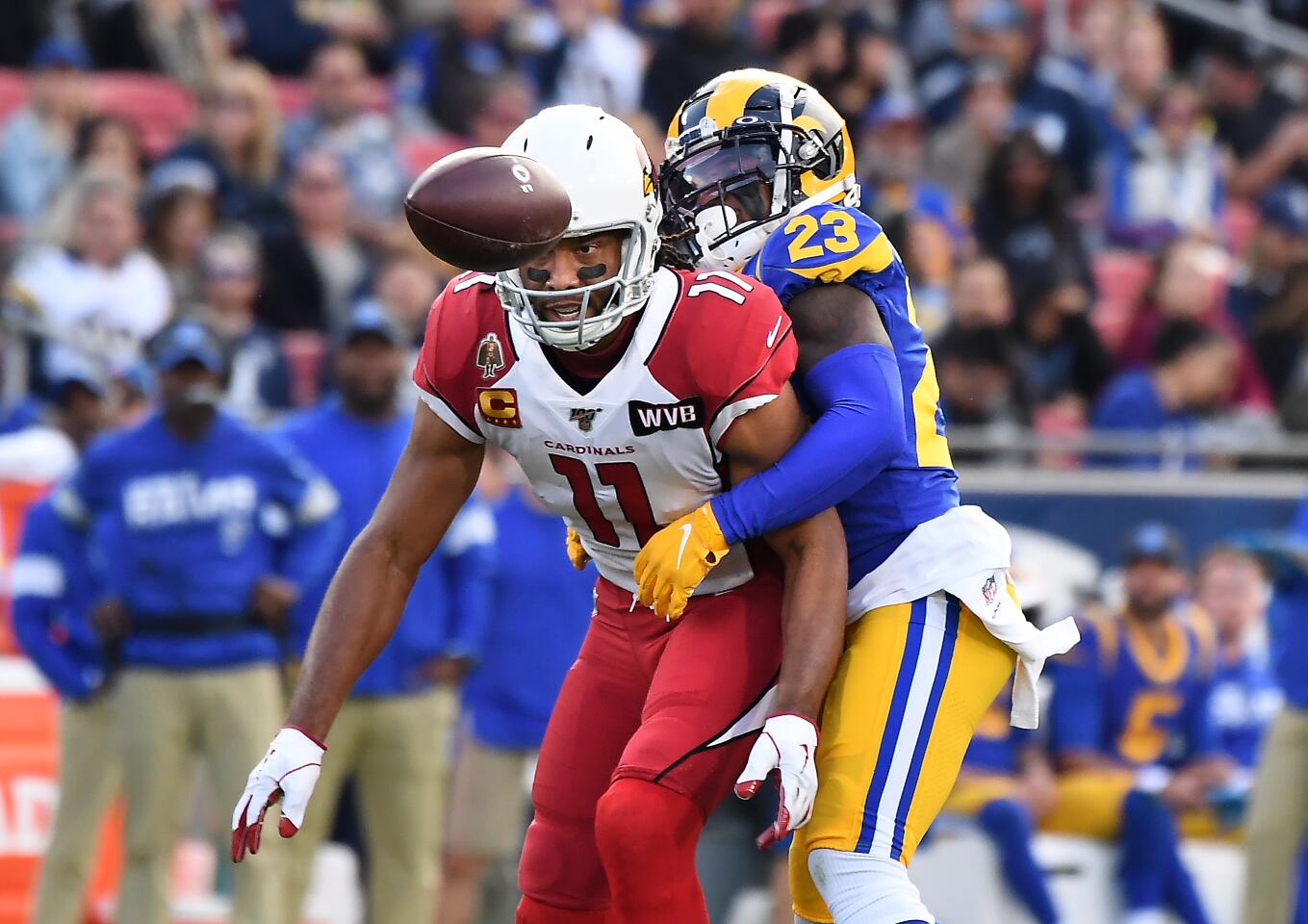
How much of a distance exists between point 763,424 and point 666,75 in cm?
681

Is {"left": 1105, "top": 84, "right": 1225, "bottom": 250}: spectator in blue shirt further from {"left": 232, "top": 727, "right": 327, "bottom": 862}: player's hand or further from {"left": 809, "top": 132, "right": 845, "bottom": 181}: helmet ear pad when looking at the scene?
{"left": 232, "top": 727, "right": 327, "bottom": 862}: player's hand

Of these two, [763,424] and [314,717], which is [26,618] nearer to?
[314,717]

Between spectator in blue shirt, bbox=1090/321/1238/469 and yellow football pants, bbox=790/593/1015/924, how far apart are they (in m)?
5.31

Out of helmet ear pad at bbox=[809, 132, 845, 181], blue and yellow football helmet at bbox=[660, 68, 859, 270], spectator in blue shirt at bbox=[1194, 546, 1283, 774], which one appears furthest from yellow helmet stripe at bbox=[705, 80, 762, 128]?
spectator in blue shirt at bbox=[1194, 546, 1283, 774]

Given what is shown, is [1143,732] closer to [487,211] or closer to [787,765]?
[787,765]

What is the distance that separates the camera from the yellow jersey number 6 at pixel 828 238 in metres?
4.27

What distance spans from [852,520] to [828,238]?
1.79 feet

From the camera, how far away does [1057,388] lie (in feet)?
32.4

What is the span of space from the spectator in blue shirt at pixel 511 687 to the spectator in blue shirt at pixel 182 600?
0.89m

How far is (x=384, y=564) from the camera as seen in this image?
442 centimetres

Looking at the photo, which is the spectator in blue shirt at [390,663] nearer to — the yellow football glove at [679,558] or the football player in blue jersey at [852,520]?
the football player in blue jersey at [852,520]

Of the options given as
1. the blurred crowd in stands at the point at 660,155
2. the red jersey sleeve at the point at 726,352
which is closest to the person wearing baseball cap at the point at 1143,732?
the blurred crowd in stands at the point at 660,155

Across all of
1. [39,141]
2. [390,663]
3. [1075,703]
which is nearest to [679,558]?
[390,663]

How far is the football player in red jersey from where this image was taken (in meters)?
4.05
